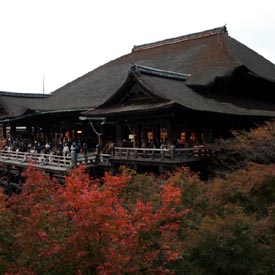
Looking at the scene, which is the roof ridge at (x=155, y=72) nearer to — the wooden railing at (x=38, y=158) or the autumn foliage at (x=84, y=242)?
the wooden railing at (x=38, y=158)

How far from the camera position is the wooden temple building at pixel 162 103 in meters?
18.0

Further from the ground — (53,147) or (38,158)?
(53,147)

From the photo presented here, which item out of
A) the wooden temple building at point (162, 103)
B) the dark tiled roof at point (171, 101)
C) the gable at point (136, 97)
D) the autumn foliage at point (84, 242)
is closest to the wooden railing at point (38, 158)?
the wooden temple building at point (162, 103)

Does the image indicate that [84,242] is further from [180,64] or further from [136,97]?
[180,64]

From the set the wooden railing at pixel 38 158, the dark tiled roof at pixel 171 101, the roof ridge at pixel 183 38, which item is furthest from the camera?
the roof ridge at pixel 183 38

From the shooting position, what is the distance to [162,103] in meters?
17.0

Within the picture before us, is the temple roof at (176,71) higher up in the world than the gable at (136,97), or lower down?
higher up

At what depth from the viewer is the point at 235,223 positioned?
8461mm

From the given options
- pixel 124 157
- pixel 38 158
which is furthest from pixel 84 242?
pixel 38 158

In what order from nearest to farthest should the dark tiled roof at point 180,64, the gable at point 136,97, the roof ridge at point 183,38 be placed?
the gable at point 136,97 → the dark tiled roof at point 180,64 → the roof ridge at point 183,38

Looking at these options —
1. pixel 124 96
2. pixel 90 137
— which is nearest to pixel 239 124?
pixel 124 96

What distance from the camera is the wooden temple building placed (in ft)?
58.9

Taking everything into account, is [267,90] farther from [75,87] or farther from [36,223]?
[36,223]

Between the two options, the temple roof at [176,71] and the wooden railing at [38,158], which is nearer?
the wooden railing at [38,158]
